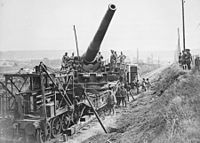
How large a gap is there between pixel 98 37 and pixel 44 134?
600 cm

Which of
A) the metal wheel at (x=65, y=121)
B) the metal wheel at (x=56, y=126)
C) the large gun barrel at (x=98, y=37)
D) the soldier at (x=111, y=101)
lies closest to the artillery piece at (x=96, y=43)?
the large gun barrel at (x=98, y=37)

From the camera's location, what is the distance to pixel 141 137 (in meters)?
6.22

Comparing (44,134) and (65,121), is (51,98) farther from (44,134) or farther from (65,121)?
(44,134)

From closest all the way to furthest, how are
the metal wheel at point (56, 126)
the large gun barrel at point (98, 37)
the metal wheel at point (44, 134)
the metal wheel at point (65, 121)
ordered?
the metal wheel at point (44, 134) → the metal wheel at point (56, 126) → the metal wheel at point (65, 121) → the large gun barrel at point (98, 37)

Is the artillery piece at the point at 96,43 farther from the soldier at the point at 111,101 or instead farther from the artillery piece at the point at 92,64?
the soldier at the point at 111,101

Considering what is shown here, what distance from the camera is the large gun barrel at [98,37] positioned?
11593 millimetres

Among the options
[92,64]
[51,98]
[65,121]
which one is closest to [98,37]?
[92,64]

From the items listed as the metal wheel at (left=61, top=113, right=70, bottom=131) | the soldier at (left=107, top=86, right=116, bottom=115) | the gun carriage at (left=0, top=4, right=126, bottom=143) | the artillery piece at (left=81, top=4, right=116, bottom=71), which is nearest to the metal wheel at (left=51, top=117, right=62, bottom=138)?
the gun carriage at (left=0, top=4, right=126, bottom=143)

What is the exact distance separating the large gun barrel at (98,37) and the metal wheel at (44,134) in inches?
225

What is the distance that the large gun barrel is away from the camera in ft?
38.0

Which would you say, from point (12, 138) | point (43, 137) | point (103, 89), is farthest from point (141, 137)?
point (103, 89)

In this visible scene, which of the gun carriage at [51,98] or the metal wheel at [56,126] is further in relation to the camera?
the metal wheel at [56,126]

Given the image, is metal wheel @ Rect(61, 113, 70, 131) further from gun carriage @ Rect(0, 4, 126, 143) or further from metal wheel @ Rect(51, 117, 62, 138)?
metal wheel @ Rect(51, 117, 62, 138)

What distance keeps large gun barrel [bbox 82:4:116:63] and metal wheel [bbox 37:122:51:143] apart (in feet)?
18.8
